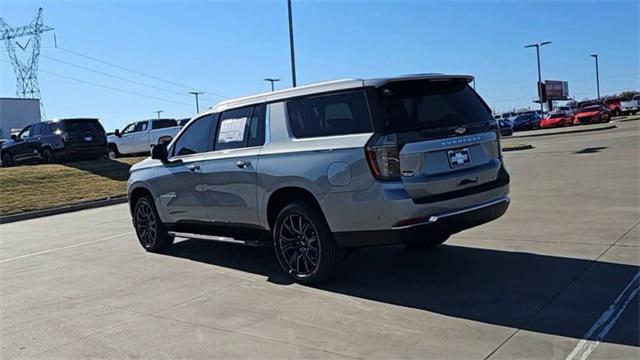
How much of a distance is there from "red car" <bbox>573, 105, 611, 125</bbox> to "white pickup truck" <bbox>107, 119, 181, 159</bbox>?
3433 centimetres

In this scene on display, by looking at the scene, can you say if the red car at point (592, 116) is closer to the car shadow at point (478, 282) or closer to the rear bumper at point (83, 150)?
the rear bumper at point (83, 150)

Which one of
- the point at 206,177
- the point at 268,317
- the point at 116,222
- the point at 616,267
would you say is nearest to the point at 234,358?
the point at 268,317

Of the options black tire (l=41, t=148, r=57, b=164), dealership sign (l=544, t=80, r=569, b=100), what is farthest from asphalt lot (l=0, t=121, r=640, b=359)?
dealership sign (l=544, t=80, r=569, b=100)

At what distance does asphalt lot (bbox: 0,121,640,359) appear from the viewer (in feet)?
14.0

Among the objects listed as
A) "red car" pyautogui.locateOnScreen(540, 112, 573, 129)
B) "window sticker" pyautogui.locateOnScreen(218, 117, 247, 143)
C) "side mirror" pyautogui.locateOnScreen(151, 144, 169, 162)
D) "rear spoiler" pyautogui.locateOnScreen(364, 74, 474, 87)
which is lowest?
"red car" pyautogui.locateOnScreen(540, 112, 573, 129)

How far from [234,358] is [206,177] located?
3.18 m

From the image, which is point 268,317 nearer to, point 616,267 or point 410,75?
point 410,75

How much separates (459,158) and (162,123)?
24.5 meters

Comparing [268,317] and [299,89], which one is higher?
[299,89]

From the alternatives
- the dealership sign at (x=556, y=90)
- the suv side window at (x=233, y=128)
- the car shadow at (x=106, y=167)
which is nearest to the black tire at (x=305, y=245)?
→ the suv side window at (x=233, y=128)

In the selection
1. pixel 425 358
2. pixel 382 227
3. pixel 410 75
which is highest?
pixel 410 75

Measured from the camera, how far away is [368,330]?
4562 millimetres

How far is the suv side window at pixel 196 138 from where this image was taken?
7191 millimetres

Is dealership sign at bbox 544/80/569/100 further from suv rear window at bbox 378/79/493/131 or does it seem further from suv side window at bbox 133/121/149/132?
suv rear window at bbox 378/79/493/131
